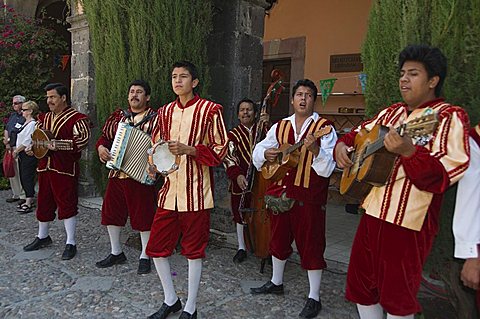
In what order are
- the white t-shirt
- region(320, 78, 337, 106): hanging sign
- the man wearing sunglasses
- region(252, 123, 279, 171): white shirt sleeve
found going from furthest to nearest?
region(320, 78, 337, 106): hanging sign < the man wearing sunglasses < the white t-shirt < region(252, 123, 279, 171): white shirt sleeve

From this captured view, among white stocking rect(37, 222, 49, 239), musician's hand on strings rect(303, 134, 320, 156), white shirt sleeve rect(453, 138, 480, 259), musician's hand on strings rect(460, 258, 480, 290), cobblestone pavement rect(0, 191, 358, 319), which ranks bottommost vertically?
cobblestone pavement rect(0, 191, 358, 319)

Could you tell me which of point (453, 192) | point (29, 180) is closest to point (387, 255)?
point (453, 192)

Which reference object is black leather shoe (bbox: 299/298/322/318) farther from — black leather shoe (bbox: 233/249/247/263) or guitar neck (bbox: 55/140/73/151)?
guitar neck (bbox: 55/140/73/151)

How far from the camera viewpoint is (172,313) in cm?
356

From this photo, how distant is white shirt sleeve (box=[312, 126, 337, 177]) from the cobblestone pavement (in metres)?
1.19

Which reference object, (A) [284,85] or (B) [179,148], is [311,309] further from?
→ (A) [284,85]

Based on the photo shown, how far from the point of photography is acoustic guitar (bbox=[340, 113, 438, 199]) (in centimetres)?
209

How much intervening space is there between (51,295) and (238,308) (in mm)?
1642

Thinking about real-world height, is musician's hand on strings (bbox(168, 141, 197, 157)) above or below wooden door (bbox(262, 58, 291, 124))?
below


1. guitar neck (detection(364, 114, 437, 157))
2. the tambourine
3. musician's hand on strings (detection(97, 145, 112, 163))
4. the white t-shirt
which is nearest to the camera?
guitar neck (detection(364, 114, 437, 157))

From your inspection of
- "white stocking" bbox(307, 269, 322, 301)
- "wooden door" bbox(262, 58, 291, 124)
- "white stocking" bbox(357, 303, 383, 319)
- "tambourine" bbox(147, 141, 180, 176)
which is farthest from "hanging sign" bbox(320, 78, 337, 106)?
"white stocking" bbox(357, 303, 383, 319)

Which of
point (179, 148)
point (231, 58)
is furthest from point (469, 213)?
point (231, 58)

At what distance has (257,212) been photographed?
4.60 m

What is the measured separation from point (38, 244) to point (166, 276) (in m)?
2.48
